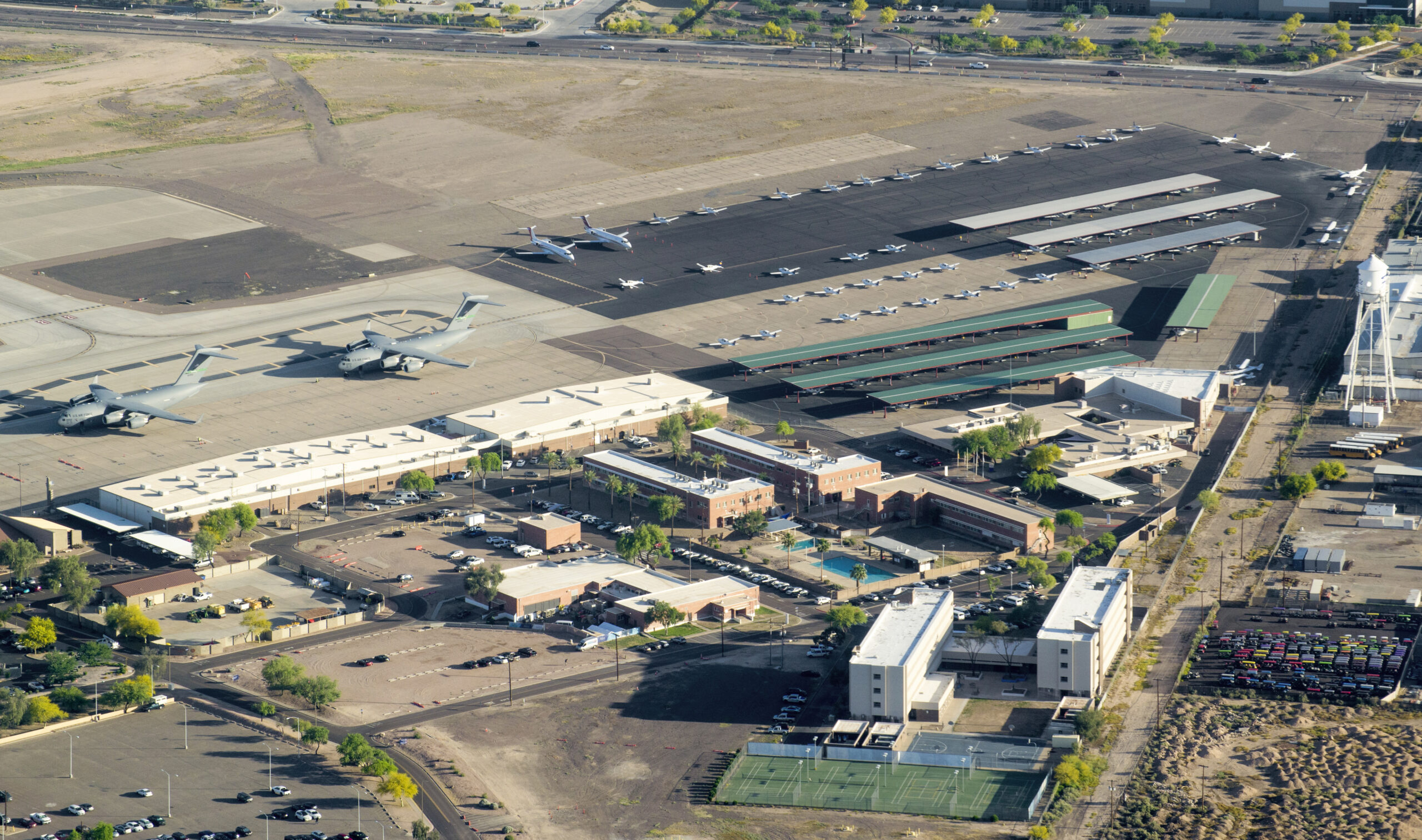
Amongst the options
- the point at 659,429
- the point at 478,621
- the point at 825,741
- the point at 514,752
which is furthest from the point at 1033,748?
the point at 659,429

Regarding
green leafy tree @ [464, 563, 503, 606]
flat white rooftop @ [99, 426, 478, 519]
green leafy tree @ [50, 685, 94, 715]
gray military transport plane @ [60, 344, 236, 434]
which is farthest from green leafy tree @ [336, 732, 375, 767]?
gray military transport plane @ [60, 344, 236, 434]

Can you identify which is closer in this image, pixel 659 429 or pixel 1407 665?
pixel 1407 665

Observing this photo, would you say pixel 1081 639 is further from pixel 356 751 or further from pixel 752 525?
pixel 356 751

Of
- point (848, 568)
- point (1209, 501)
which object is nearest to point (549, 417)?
point (848, 568)

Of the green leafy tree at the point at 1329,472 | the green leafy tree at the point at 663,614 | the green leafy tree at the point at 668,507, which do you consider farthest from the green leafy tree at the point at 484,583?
the green leafy tree at the point at 1329,472

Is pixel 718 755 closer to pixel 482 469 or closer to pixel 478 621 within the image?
pixel 478 621
